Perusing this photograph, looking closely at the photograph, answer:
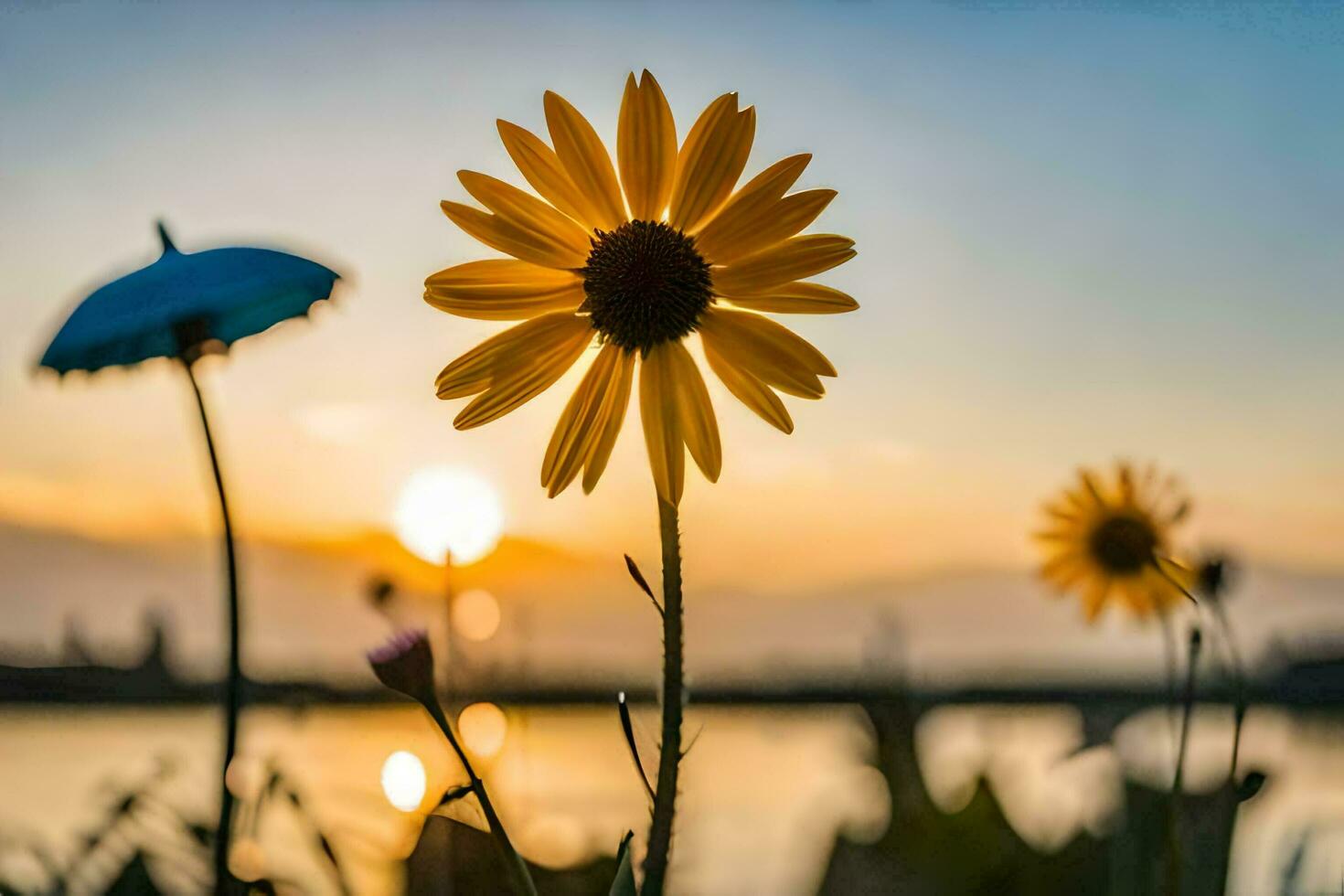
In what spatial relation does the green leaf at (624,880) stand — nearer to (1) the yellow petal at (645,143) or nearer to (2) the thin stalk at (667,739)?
(2) the thin stalk at (667,739)

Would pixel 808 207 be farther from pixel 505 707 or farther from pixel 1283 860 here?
pixel 505 707

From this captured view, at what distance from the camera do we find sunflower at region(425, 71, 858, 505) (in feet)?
3.23

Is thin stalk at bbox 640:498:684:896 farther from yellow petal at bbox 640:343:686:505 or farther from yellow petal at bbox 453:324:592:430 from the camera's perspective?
yellow petal at bbox 453:324:592:430

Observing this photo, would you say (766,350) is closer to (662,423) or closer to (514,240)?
(662,423)

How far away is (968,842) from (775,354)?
84 cm

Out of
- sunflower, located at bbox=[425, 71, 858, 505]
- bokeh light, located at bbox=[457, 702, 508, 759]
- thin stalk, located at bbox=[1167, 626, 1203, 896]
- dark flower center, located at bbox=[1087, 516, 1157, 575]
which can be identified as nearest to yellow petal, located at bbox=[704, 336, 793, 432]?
sunflower, located at bbox=[425, 71, 858, 505]

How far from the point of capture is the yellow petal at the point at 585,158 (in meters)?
0.98

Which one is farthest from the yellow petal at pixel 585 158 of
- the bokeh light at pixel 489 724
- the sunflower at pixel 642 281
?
the bokeh light at pixel 489 724

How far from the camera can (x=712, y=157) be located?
0.99 meters

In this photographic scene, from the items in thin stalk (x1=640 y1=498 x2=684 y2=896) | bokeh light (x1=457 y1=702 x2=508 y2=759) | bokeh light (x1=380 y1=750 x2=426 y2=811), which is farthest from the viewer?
bokeh light (x1=457 y1=702 x2=508 y2=759)

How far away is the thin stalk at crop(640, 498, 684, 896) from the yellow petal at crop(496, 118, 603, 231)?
1.34 ft

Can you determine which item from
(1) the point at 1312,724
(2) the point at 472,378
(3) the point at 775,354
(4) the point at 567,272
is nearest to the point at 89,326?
(2) the point at 472,378

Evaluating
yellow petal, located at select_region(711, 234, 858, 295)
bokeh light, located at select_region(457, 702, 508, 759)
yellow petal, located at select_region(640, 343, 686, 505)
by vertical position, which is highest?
yellow petal, located at select_region(711, 234, 858, 295)

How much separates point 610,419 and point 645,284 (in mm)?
128
